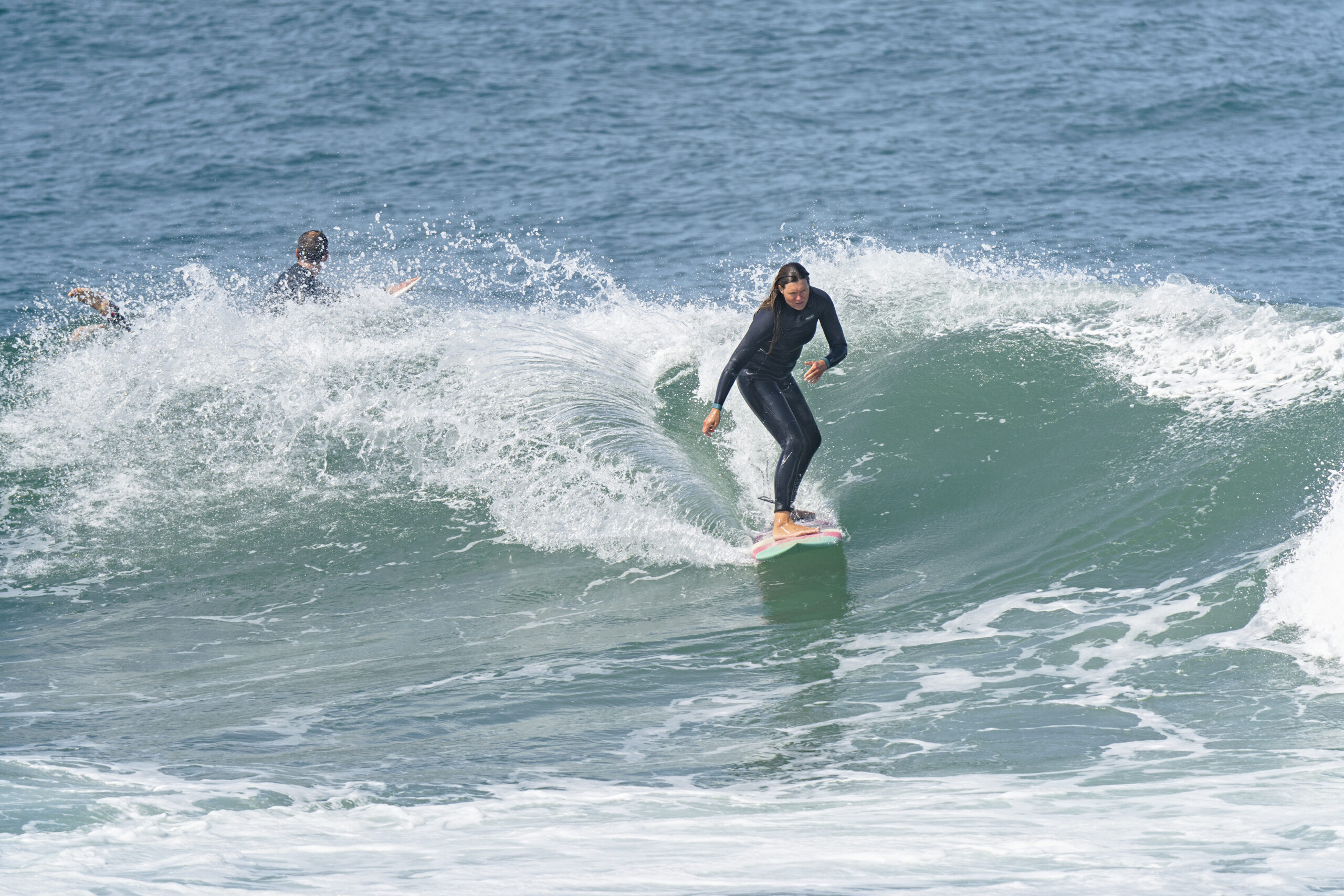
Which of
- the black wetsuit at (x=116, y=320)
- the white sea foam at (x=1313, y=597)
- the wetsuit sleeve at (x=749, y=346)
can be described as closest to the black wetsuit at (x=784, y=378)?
the wetsuit sleeve at (x=749, y=346)

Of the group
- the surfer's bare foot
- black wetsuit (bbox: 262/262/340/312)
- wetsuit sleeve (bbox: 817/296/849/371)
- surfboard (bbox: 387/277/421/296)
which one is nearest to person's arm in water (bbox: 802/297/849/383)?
wetsuit sleeve (bbox: 817/296/849/371)

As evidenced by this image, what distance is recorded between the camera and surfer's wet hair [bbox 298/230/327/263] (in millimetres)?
12117

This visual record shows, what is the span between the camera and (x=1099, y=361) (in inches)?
438

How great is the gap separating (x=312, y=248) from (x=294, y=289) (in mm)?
448

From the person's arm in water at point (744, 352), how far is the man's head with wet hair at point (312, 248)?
203 inches

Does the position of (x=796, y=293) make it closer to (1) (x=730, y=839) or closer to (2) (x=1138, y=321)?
(1) (x=730, y=839)

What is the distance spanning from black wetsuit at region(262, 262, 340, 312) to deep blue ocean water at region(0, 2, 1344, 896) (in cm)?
16

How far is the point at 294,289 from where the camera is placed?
40.2ft

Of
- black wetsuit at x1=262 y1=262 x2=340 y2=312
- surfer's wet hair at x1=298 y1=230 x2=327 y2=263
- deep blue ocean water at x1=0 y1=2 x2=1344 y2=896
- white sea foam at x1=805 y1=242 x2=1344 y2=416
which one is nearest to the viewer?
deep blue ocean water at x1=0 y1=2 x2=1344 y2=896

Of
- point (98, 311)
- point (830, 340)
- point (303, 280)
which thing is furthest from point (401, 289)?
point (830, 340)

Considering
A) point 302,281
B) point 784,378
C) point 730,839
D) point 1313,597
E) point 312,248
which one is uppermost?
point 312,248

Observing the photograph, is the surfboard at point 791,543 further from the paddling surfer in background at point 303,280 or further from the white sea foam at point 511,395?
the paddling surfer in background at point 303,280

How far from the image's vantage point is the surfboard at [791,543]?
8.82 m

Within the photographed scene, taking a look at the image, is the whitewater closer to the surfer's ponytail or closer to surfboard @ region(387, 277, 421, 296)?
surfboard @ region(387, 277, 421, 296)
